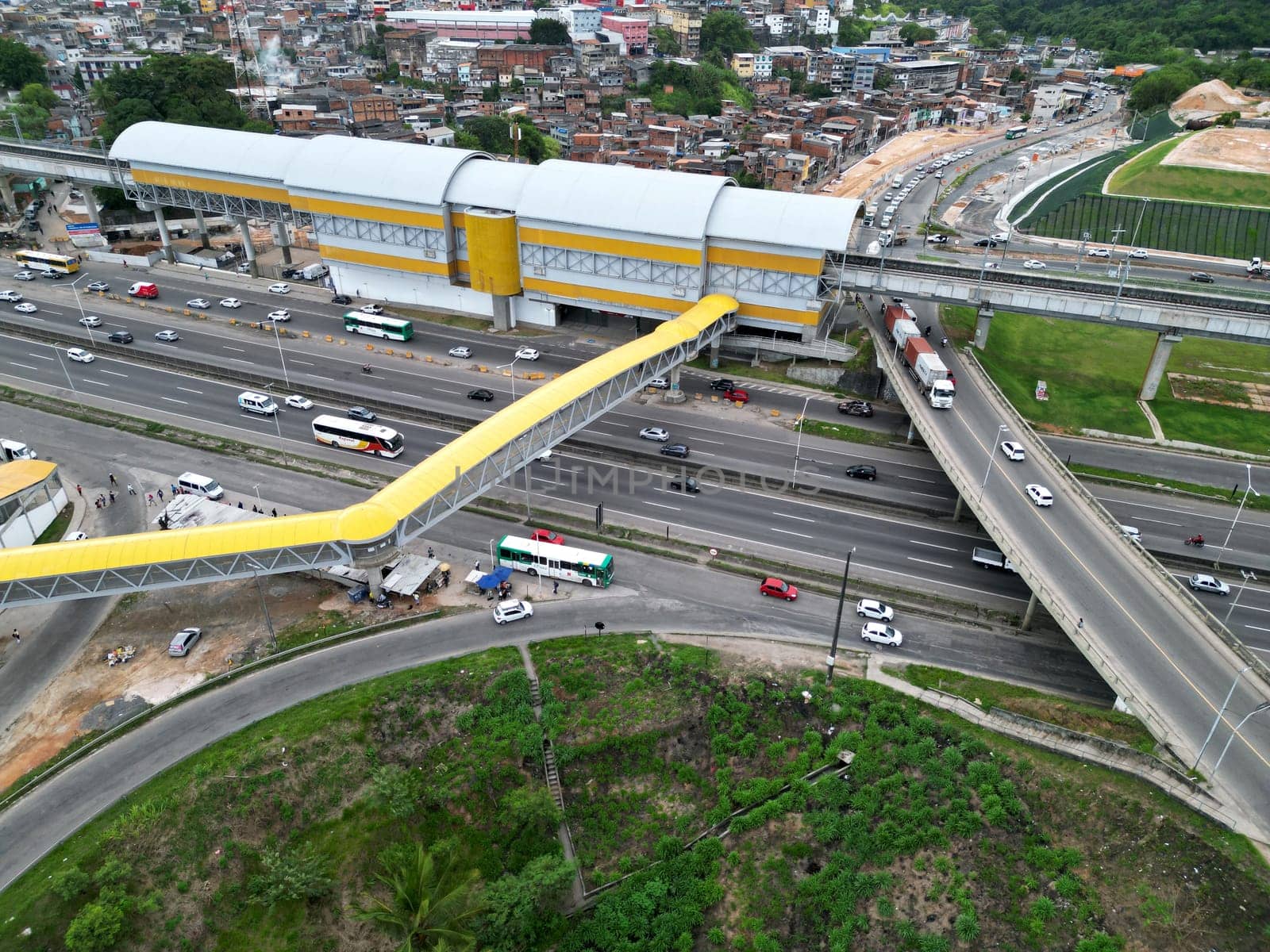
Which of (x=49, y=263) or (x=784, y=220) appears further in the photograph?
(x=49, y=263)

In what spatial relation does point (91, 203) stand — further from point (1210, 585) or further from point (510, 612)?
point (1210, 585)

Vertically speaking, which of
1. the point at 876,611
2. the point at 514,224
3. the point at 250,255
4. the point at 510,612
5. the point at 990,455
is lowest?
the point at 876,611

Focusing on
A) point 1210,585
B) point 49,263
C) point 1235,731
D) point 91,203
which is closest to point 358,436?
point 1235,731

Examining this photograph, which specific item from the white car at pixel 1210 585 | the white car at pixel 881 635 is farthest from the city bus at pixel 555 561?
the white car at pixel 1210 585

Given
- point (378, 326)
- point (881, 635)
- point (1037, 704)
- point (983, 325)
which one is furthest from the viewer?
point (378, 326)

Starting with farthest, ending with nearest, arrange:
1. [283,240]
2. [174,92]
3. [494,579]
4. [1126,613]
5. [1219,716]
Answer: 1. [174,92]
2. [283,240]
3. [494,579]
4. [1126,613]
5. [1219,716]

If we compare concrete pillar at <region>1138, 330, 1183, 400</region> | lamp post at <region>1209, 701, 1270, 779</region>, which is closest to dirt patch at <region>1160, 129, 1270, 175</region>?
concrete pillar at <region>1138, 330, 1183, 400</region>

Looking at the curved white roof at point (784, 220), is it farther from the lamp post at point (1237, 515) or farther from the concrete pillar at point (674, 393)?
the lamp post at point (1237, 515)
